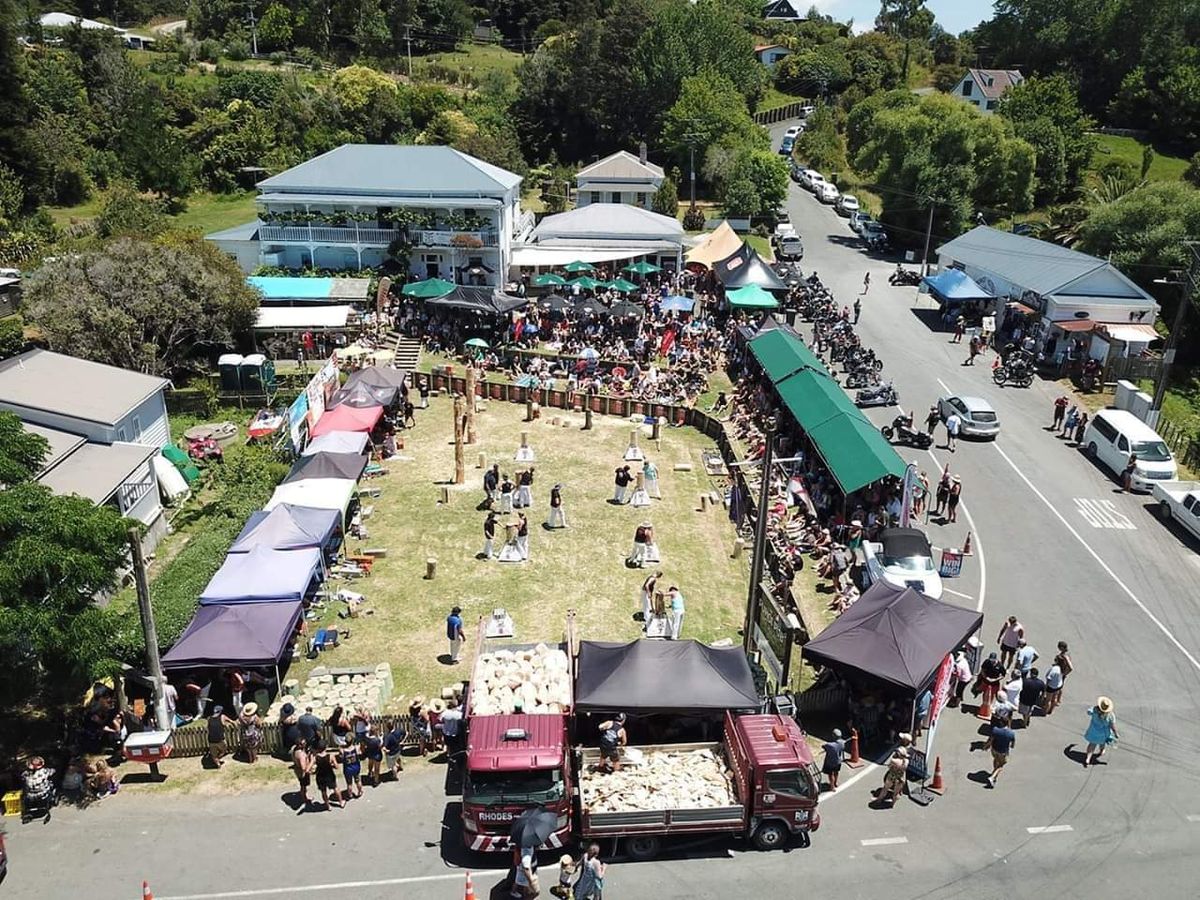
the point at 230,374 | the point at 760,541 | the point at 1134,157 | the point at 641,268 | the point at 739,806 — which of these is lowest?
the point at 739,806

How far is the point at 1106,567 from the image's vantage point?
832 inches

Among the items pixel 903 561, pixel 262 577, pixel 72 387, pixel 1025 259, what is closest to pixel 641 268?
pixel 1025 259

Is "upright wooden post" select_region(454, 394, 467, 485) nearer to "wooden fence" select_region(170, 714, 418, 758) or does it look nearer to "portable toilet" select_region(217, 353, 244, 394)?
"portable toilet" select_region(217, 353, 244, 394)

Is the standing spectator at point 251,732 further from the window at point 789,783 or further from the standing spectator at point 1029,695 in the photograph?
the standing spectator at point 1029,695

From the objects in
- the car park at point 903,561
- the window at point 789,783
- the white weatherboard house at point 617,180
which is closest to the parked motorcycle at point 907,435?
the car park at point 903,561

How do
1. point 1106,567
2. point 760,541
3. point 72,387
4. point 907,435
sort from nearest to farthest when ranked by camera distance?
point 760,541, point 1106,567, point 72,387, point 907,435

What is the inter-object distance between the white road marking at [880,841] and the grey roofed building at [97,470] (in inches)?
672

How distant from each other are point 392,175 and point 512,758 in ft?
120

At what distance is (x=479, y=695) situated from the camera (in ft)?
47.7

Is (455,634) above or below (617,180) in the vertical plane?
below

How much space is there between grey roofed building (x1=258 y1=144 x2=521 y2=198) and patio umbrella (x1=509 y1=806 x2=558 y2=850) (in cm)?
3424

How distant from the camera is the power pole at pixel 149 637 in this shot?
14.1 meters

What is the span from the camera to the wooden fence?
14766 millimetres

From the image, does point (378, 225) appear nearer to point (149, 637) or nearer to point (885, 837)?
point (149, 637)
